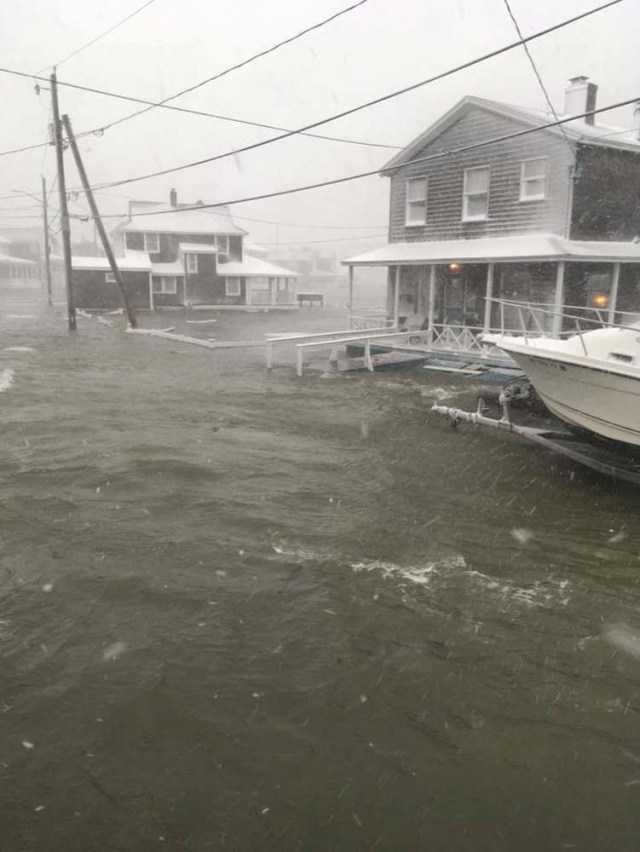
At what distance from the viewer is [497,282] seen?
2161 cm

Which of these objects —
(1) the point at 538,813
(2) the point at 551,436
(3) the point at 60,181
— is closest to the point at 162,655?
(1) the point at 538,813

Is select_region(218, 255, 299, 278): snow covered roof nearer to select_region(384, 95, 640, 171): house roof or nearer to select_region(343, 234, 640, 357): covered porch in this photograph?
select_region(343, 234, 640, 357): covered porch

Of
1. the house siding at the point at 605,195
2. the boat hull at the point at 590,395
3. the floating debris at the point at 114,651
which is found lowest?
the floating debris at the point at 114,651

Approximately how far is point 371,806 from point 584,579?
364cm

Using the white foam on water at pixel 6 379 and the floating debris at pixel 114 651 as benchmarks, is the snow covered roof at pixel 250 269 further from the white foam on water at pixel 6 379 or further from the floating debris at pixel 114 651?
the floating debris at pixel 114 651

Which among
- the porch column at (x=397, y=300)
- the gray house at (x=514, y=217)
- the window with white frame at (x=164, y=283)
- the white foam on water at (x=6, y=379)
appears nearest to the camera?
the white foam on water at (x=6, y=379)

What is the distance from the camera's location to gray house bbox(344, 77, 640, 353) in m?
19.1

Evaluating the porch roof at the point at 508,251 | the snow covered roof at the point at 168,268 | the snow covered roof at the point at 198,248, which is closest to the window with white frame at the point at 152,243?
the snow covered roof at the point at 168,268

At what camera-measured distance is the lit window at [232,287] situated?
50500mm

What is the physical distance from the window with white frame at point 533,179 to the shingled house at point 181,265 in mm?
30916

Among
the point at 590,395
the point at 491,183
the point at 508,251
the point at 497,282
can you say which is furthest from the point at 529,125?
the point at 590,395

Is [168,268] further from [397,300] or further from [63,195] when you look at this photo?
[397,300]

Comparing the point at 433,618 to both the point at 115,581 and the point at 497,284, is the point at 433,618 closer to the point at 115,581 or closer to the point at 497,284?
the point at 115,581

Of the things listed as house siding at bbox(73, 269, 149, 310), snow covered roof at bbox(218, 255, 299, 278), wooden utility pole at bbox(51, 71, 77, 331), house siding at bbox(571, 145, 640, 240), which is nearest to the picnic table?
snow covered roof at bbox(218, 255, 299, 278)
